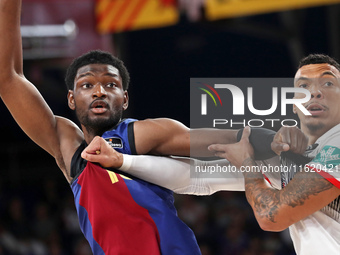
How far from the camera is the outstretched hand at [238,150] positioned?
2271 mm

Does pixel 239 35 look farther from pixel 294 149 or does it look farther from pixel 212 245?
pixel 294 149

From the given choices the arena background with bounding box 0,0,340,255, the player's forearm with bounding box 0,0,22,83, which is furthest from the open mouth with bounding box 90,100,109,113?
the arena background with bounding box 0,0,340,255

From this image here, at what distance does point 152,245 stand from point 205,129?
0.58 meters

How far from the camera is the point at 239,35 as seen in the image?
8.77 meters

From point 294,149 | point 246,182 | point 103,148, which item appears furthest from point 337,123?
point 103,148

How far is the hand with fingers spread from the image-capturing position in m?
2.19

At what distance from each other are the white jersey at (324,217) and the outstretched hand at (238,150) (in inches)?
10.1

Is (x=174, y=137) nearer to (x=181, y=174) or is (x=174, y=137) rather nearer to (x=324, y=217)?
(x=181, y=174)

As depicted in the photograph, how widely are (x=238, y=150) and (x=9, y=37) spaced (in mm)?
1205

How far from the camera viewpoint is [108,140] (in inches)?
95.0

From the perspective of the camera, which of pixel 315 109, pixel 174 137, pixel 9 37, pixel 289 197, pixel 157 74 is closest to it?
pixel 289 197

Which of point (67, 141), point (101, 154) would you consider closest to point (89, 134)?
point (67, 141)

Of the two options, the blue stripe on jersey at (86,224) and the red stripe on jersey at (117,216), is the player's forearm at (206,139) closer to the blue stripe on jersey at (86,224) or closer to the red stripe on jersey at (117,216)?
the red stripe on jersey at (117,216)

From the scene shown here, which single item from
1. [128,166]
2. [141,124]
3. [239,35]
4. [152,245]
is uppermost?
[239,35]
